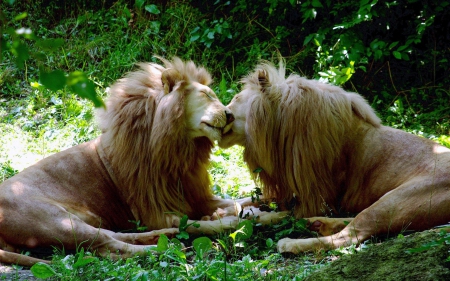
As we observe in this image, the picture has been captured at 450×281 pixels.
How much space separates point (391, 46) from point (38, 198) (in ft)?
12.5

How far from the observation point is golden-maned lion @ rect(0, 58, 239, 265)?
3822 millimetres

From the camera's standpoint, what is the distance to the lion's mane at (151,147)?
387cm

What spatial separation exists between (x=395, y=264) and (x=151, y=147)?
1.97 metres

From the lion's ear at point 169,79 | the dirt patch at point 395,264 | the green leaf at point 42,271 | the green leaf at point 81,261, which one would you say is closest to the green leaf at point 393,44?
the lion's ear at point 169,79

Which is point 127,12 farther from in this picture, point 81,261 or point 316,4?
point 81,261

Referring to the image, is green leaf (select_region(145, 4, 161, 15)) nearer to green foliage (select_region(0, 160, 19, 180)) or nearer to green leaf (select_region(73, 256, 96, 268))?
green foliage (select_region(0, 160, 19, 180))

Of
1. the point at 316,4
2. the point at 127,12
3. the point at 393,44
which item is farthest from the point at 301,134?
the point at 127,12

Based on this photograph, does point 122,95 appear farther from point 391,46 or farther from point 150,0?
point 150,0

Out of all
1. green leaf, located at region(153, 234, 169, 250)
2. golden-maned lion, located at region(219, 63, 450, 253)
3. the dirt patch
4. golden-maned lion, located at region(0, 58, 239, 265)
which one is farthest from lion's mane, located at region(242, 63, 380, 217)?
the dirt patch

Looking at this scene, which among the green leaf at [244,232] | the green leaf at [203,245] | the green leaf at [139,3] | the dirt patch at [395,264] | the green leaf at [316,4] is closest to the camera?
the dirt patch at [395,264]

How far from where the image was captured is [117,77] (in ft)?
22.4

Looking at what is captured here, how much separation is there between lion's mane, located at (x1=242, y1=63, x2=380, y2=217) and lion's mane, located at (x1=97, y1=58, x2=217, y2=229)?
40 cm

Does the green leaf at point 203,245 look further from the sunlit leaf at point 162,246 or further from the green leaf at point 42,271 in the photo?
the green leaf at point 42,271

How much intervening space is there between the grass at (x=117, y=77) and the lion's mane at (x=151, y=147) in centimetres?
41
